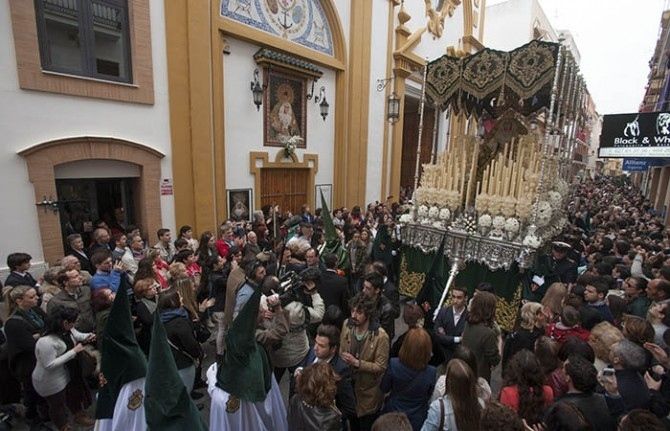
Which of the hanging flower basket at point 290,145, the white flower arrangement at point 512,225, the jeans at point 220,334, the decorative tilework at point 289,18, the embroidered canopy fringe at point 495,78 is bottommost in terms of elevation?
the jeans at point 220,334

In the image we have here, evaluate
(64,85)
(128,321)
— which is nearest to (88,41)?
(64,85)

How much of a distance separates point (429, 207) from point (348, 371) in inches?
201

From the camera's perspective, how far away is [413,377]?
2637mm

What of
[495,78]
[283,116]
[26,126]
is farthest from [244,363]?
[283,116]

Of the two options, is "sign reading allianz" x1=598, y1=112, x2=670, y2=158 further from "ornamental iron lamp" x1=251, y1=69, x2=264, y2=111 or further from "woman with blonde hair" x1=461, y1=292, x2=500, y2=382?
"ornamental iron lamp" x1=251, y1=69, x2=264, y2=111

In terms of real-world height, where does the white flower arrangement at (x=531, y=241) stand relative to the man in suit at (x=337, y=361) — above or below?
above

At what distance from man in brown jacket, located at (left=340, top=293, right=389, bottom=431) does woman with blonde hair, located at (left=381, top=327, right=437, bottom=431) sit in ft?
0.57

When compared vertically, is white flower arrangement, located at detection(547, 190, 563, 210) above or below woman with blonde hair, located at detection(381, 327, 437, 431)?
above

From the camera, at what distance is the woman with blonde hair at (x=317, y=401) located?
7.34ft

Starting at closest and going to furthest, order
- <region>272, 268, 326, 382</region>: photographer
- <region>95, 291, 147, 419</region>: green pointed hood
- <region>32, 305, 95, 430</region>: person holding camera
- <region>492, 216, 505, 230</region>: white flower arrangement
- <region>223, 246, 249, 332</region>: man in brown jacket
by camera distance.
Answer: <region>95, 291, 147, 419</region>: green pointed hood
<region>32, 305, 95, 430</region>: person holding camera
<region>272, 268, 326, 382</region>: photographer
<region>223, 246, 249, 332</region>: man in brown jacket
<region>492, 216, 505, 230</region>: white flower arrangement

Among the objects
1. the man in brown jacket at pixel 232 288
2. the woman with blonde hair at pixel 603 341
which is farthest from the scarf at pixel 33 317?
the woman with blonde hair at pixel 603 341

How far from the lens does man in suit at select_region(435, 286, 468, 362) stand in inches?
139

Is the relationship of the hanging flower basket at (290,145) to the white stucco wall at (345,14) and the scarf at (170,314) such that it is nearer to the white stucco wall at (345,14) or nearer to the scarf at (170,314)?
the white stucco wall at (345,14)

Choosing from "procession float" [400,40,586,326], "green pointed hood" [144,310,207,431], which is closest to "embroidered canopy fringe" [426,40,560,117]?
"procession float" [400,40,586,326]
